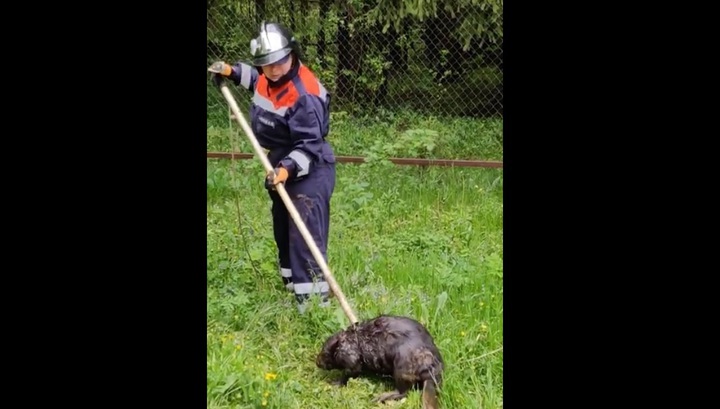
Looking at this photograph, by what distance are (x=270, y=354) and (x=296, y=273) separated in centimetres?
42

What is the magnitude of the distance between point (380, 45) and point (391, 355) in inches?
47.8

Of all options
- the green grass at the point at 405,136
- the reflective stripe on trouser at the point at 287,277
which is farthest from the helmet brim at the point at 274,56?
the reflective stripe on trouser at the point at 287,277

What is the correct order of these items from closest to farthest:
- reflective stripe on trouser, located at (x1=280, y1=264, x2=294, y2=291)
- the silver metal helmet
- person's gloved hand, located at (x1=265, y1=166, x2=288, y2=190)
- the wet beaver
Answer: the wet beaver → the silver metal helmet → person's gloved hand, located at (x1=265, y1=166, x2=288, y2=190) → reflective stripe on trouser, located at (x1=280, y1=264, x2=294, y2=291)

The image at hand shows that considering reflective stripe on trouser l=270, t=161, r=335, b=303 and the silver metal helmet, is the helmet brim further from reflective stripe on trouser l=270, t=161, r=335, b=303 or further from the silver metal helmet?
reflective stripe on trouser l=270, t=161, r=335, b=303

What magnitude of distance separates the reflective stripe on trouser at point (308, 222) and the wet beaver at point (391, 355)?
339mm

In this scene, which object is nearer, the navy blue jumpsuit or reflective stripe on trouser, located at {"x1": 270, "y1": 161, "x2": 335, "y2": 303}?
the navy blue jumpsuit

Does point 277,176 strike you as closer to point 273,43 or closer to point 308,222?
point 308,222

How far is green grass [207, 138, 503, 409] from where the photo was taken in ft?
8.35

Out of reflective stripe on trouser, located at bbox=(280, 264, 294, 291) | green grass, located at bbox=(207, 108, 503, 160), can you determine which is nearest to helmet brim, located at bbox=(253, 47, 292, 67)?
green grass, located at bbox=(207, 108, 503, 160)

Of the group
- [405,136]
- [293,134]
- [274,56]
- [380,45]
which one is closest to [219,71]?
[274,56]

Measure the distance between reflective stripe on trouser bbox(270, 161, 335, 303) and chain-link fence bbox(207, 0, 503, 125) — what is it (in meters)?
0.31

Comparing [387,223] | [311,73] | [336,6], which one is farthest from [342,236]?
[336,6]

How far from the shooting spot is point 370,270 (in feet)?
9.75
